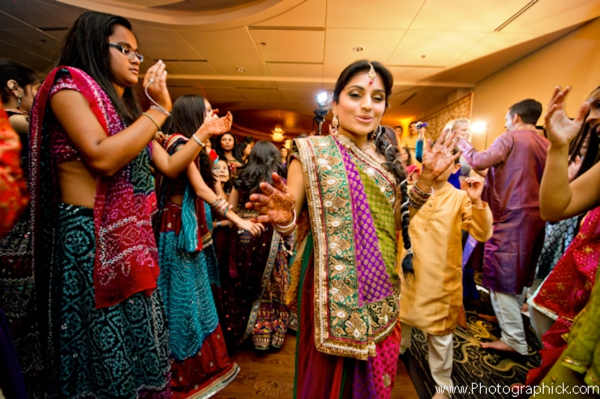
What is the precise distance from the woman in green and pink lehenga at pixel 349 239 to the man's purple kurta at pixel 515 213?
1572 mm

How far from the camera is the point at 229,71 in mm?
5723

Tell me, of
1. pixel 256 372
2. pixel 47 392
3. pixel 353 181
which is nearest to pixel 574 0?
pixel 353 181

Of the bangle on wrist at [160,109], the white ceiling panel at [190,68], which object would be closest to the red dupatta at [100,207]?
the bangle on wrist at [160,109]

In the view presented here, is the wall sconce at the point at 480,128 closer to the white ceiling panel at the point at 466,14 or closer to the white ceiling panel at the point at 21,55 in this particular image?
the white ceiling panel at the point at 466,14

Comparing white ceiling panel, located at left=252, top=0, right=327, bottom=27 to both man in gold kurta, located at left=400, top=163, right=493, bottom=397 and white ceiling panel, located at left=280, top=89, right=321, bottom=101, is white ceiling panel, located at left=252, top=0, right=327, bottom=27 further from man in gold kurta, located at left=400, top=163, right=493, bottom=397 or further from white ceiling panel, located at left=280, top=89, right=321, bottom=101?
man in gold kurta, located at left=400, top=163, right=493, bottom=397

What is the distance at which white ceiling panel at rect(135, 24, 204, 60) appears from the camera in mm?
4184

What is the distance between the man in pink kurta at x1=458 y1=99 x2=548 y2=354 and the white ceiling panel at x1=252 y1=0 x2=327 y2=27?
262 cm

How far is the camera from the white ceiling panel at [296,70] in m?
5.32

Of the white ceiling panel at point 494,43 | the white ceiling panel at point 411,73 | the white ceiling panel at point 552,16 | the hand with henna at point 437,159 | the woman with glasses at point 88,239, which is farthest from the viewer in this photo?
the white ceiling panel at point 411,73

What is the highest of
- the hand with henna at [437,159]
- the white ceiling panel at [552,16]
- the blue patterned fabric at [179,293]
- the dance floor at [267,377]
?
the white ceiling panel at [552,16]

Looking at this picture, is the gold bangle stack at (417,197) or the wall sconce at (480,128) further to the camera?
the wall sconce at (480,128)

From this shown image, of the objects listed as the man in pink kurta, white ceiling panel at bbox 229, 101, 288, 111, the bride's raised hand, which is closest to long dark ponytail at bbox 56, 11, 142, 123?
the bride's raised hand

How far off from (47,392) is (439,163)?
4.89 ft

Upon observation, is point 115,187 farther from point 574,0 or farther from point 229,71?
point 229,71
